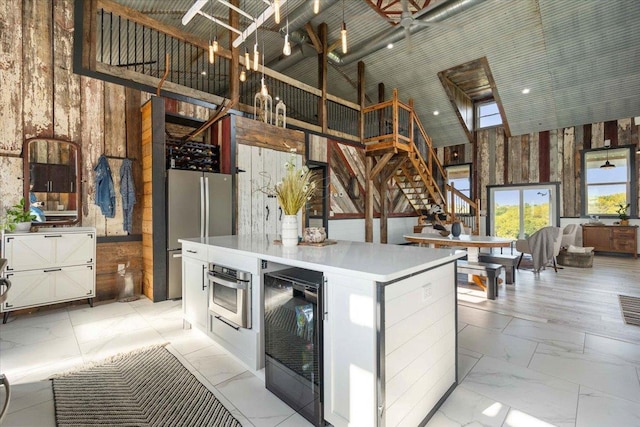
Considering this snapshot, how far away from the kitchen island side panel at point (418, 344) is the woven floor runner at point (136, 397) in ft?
3.14

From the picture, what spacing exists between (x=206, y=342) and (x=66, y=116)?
348 centimetres

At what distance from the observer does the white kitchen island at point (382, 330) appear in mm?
1381

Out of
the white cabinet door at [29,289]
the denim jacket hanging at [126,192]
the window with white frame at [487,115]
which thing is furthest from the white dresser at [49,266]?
the window with white frame at [487,115]

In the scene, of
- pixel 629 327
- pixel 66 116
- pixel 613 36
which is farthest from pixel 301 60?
pixel 629 327

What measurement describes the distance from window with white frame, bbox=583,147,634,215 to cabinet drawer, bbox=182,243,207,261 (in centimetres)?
1002

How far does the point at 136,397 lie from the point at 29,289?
247cm

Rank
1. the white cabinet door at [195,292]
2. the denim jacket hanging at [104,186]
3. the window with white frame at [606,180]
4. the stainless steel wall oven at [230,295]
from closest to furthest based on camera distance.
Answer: the stainless steel wall oven at [230,295] → the white cabinet door at [195,292] → the denim jacket hanging at [104,186] → the window with white frame at [606,180]

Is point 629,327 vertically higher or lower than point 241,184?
lower

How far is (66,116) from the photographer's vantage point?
384cm

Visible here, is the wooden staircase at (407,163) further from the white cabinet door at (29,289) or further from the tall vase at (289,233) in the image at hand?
the white cabinet door at (29,289)

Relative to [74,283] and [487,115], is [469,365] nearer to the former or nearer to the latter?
[74,283]

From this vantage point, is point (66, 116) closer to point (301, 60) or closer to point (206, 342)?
point (206, 342)

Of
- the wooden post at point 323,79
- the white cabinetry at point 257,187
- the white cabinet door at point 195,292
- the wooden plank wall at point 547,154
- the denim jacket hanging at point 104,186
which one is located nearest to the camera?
the white cabinet door at point 195,292

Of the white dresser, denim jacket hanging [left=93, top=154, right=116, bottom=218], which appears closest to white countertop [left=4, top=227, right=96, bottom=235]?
the white dresser
